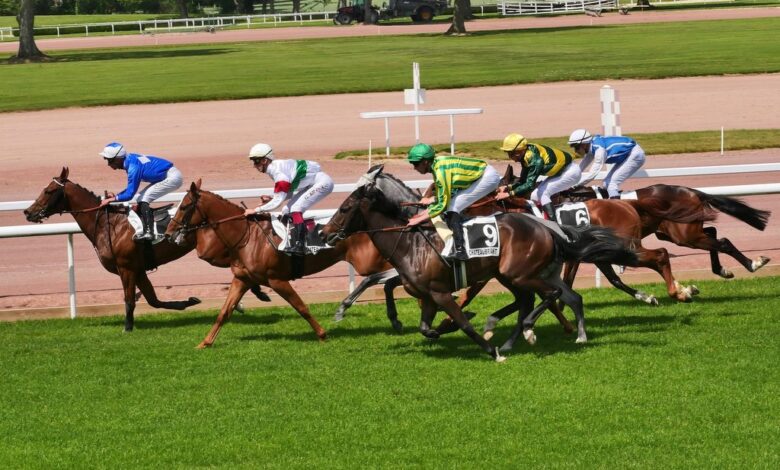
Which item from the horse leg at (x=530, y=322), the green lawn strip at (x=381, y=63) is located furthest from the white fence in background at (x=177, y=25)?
the horse leg at (x=530, y=322)

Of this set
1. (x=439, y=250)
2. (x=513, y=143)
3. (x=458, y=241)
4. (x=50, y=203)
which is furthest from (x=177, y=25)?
(x=458, y=241)

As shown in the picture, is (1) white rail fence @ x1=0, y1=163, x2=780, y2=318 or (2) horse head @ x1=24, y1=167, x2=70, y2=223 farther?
(1) white rail fence @ x1=0, y1=163, x2=780, y2=318

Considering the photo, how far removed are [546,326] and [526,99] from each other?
2042 centimetres

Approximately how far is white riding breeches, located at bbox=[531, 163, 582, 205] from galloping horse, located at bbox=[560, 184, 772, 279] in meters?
0.31

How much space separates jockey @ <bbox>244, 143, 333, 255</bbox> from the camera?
11773mm

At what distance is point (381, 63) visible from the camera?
4441 centimetres

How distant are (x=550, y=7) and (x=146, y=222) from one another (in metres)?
66.3

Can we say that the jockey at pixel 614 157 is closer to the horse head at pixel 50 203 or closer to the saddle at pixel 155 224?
the saddle at pixel 155 224

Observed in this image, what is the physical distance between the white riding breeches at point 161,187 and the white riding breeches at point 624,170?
14.9 ft

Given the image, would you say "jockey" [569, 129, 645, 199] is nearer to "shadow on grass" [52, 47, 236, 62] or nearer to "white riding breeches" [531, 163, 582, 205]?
"white riding breeches" [531, 163, 582, 205]

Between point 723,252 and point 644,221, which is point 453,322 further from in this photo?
point 723,252

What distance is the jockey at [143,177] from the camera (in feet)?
41.6

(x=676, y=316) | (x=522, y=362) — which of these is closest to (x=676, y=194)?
(x=676, y=316)

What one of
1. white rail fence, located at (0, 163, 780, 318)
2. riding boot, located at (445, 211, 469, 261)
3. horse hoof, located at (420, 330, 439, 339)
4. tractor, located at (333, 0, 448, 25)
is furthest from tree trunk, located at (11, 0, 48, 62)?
riding boot, located at (445, 211, 469, 261)
